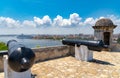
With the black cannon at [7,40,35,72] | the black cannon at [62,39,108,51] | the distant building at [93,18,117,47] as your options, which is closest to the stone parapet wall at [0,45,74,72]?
the black cannon at [62,39,108,51]

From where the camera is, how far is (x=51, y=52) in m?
9.34

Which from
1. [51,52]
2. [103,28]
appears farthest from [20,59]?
[103,28]

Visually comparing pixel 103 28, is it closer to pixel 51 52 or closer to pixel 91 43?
pixel 91 43

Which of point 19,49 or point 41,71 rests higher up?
point 19,49

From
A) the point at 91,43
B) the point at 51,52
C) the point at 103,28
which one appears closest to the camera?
the point at 91,43

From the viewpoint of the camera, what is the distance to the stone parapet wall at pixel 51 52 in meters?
8.57

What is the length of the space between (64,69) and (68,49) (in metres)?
3.60

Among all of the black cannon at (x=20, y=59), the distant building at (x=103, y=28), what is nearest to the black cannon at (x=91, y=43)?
the distant building at (x=103, y=28)

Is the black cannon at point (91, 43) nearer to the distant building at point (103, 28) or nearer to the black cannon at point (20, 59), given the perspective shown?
the distant building at point (103, 28)

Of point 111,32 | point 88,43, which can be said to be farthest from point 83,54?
point 111,32

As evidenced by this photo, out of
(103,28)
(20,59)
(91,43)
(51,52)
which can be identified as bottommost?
(51,52)

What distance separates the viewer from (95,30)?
13.1 metres

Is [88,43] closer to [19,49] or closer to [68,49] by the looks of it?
[68,49]

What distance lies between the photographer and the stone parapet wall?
8.57 m
